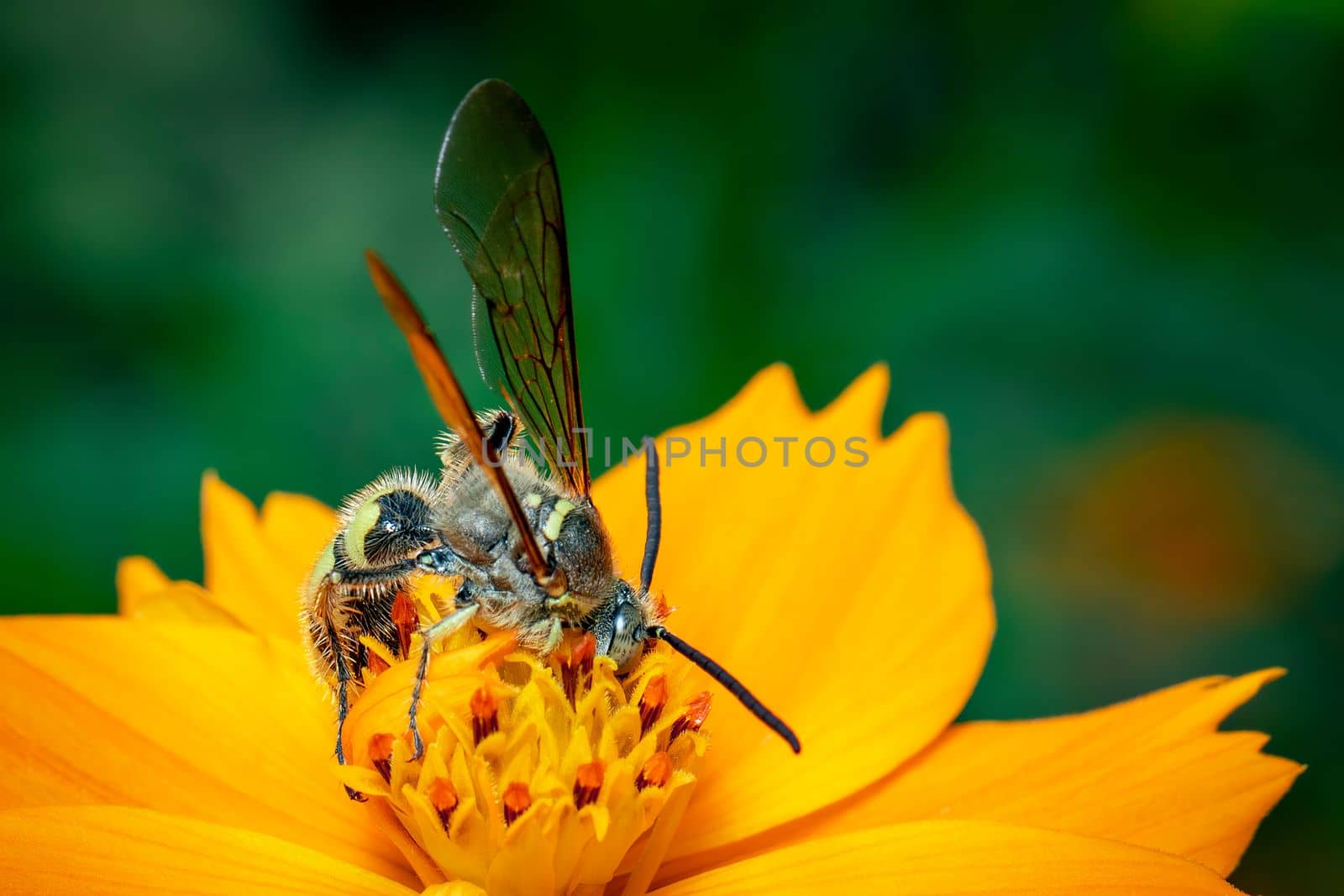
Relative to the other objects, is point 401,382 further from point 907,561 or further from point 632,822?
point 632,822

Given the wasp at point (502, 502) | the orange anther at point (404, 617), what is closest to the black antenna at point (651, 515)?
the wasp at point (502, 502)

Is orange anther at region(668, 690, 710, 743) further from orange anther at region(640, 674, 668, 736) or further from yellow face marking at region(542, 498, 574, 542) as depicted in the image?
yellow face marking at region(542, 498, 574, 542)

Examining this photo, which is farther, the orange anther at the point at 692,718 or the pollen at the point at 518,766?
the orange anther at the point at 692,718

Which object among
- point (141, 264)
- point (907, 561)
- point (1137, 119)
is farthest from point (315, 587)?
point (1137, 119)

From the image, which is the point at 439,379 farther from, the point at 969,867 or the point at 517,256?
the point at 969,867

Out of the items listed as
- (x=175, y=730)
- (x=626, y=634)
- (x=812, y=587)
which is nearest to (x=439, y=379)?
(x=626, y=634)

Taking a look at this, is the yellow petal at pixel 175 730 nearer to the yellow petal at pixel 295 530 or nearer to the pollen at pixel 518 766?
the pollen at pixel 518 766

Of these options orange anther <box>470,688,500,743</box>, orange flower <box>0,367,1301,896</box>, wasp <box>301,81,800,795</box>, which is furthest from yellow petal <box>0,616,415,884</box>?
orange anther <box>470,688,500,743</box>
